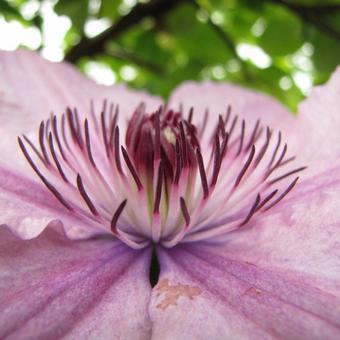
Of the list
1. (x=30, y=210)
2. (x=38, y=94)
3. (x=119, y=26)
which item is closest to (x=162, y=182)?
(x=30, y=210)

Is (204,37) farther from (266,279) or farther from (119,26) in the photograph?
(266,279)

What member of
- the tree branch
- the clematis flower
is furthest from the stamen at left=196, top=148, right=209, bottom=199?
the tree branch

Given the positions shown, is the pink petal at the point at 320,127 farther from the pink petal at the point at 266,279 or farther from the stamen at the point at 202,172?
the stamen at the point at 202,172

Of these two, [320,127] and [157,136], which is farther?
[320,127]

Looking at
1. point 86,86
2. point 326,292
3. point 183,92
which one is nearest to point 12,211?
point 326,292

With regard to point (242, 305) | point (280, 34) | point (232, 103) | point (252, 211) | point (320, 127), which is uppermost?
point (280, 34)

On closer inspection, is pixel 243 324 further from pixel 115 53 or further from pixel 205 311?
pixel 115 53

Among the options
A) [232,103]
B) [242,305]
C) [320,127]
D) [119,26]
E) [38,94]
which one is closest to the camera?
[242,305]
